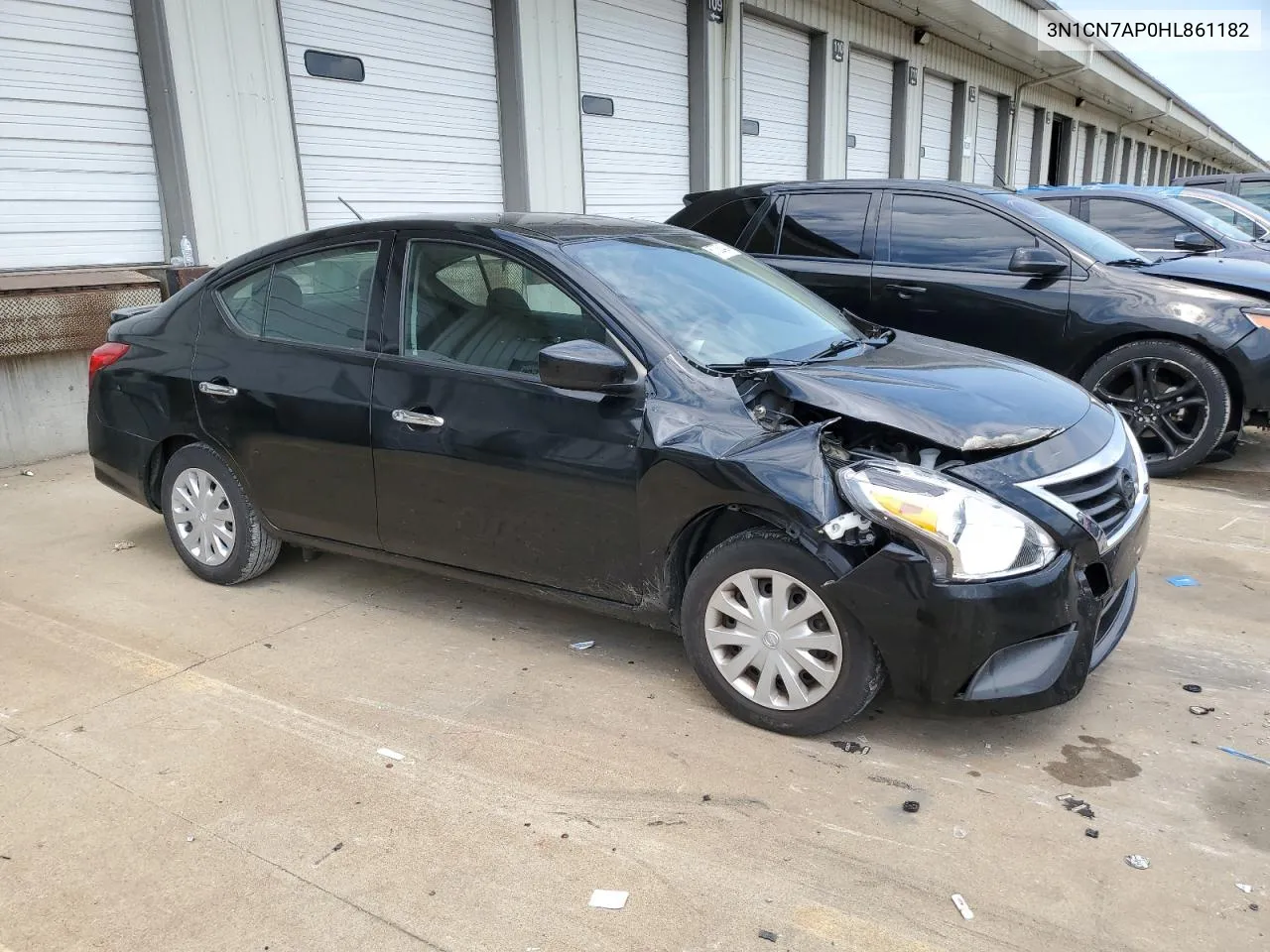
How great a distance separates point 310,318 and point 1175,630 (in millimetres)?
3755

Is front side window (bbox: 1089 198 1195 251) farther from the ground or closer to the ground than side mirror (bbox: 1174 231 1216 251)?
farther from the ground

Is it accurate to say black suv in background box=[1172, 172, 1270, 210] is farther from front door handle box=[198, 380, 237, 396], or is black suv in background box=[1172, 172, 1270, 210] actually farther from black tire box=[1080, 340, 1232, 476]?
front door handle box=[198, 380, 237, 396]

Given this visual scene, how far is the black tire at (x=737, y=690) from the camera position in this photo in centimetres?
289

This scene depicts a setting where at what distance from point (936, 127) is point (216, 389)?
1990 cm

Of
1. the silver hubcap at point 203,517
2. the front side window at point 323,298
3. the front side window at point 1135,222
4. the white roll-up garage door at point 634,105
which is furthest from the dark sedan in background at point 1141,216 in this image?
the silver hubcap at point 203,517

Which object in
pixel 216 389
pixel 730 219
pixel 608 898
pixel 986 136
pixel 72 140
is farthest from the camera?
pixel 986 136

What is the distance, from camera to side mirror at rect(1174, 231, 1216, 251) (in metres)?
7.60

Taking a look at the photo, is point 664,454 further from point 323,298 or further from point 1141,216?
point 1141,216

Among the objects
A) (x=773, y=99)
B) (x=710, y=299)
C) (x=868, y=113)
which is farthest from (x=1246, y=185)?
(x=710, y=299)

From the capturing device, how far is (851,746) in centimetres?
306

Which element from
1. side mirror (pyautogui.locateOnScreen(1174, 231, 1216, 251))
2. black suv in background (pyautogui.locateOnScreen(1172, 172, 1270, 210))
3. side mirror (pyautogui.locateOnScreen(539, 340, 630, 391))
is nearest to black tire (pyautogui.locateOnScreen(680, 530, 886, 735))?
side mirror (pyautogui.locateOnScreen(539, 340, 630, 391))

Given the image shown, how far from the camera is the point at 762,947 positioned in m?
2.23

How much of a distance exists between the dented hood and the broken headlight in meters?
0.21

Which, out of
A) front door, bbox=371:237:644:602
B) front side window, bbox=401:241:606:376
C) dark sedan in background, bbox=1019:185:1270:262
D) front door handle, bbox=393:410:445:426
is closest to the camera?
front door, bbox=371:237:644:602
